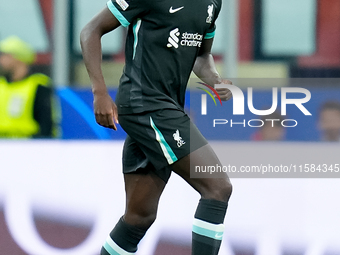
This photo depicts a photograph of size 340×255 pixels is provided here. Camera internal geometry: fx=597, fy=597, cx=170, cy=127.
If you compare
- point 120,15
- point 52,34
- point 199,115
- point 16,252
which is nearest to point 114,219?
point 16,252

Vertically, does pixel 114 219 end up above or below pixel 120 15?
below

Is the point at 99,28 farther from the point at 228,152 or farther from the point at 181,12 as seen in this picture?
the point at 228,152

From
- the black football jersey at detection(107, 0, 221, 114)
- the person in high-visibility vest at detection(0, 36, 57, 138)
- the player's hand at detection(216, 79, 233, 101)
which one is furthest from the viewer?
the person in high-visibility vest at detection(0, 36, 57, 138)

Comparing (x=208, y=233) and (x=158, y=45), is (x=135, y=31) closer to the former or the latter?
(x=158, y=45)

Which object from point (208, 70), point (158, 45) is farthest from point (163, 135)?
point (208, 70)

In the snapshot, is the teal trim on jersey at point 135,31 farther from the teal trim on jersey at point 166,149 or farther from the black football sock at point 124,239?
the black football sock at point 124,239

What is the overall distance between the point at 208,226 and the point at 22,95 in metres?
2.88

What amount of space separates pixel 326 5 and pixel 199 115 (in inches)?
68.2

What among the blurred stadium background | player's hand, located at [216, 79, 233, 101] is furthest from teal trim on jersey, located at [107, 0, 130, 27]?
the blurred stadium background

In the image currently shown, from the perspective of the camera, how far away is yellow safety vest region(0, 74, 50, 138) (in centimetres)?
488

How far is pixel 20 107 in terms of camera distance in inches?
196

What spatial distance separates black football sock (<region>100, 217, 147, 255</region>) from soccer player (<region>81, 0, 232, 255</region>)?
109 mm

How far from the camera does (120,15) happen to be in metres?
2.63

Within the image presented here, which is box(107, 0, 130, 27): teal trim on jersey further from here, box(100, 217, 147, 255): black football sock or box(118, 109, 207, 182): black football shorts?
box(100, 217, 147, 255): black football sock
